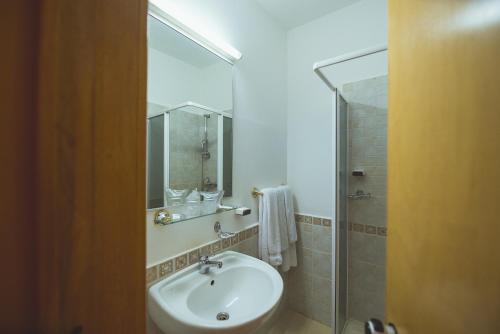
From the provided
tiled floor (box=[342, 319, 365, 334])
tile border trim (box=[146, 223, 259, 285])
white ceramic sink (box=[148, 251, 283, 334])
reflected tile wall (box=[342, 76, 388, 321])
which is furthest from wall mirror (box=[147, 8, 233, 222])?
tiled floor (box=[342, 319, 365, 334])

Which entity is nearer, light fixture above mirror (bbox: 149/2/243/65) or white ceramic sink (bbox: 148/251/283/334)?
white ceramic sink (bbox: 148/251/283/334)

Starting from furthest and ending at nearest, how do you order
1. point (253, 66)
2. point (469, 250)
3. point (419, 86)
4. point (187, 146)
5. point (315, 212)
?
point (315, 212)
point (253, 66)
point (187, 146)
point (419, 86)
point (469, 250)

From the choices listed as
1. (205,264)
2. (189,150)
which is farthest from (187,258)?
(189,150)

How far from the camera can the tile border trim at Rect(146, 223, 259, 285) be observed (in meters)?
0.94

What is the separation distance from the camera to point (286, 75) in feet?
6.27

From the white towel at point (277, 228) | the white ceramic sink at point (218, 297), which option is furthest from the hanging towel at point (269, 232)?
the white ceramic sink at point (218, 297)

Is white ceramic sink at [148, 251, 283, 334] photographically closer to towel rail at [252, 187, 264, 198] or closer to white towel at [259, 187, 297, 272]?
white towel at [259, 187, 297, 272]

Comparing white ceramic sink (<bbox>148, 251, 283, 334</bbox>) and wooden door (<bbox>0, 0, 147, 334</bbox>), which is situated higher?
wooden door (<bbox>0, 0, 147, 334</bbox>)

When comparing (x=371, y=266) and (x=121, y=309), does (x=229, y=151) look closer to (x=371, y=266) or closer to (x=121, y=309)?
(x=121, y=309)

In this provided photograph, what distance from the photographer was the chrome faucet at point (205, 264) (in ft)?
3.57

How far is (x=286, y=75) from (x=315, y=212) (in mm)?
1291

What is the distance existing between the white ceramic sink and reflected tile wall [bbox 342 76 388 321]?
3.07 ft

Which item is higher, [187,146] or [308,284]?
[187,146]

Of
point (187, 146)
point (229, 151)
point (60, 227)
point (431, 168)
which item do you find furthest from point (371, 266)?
point (60, 227)
